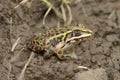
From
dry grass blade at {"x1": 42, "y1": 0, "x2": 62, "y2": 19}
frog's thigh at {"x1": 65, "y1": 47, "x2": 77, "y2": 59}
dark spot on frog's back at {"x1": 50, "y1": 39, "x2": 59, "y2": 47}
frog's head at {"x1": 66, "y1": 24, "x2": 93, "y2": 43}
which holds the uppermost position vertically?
dry grass blade at {"x1": 42, "y1": 0, "x2": 62, "y2": 19}

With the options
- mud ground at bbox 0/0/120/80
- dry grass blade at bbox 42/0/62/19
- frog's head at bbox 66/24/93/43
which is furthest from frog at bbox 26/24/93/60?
dry grass blade at bbox 42/0/62/19

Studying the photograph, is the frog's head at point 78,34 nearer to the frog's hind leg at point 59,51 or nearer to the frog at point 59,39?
the frog at point 59,39

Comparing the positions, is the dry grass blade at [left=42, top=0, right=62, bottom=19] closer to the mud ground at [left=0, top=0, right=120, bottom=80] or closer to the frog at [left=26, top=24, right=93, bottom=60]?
the mud ground at [left=0, top=0, right=120, bottom=80]

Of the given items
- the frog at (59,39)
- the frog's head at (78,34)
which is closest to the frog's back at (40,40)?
the frog at (59,39)

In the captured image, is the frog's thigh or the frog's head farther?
the frog's thigh

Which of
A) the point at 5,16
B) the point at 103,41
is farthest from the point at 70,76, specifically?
the point at 5,16

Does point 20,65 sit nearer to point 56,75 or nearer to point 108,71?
point 56,75
